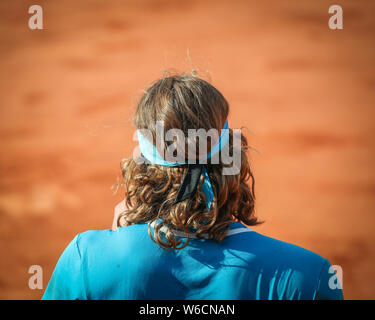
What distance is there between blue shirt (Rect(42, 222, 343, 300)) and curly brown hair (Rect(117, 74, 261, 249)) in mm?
70

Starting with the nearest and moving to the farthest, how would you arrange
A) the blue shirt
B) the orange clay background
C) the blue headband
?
the blue shirt
the blue headband
the orange clay background

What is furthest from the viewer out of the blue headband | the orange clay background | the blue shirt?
the orange clay background

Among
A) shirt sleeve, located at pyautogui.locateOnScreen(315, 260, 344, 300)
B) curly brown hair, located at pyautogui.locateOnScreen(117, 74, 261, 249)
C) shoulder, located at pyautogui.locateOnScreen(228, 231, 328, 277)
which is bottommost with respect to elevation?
shirt sleeve, located at pyautogui.locateOnScreen(315, 260, 344, 300)

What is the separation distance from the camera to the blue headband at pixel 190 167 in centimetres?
158

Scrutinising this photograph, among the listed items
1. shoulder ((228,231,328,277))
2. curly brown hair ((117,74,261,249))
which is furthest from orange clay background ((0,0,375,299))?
shoulder ((228,231,328,277))

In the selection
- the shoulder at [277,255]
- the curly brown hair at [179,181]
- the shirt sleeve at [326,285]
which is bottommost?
the shirt sleeve at [326,285]

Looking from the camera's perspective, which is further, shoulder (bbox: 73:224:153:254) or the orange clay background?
the orange clay background

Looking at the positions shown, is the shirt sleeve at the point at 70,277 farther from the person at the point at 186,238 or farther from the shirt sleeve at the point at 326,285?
the shirt sleeve at the point at 326,285

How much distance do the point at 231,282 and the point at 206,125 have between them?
0.60m

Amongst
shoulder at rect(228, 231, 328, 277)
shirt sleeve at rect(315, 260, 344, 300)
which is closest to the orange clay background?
shoulder at rect(228, 231, 328, 277)

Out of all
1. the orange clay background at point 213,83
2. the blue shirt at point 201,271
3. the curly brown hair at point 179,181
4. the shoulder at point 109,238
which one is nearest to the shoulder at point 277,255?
the blue shirt at point 201,271

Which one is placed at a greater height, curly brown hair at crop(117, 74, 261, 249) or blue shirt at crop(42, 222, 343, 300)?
curly brown hair at crop(117, 74, 261, 249)

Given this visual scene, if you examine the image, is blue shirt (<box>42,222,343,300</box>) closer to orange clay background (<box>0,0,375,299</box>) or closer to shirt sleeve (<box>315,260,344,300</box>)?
shirt sleeve (<box>315,260,344,300</box>)

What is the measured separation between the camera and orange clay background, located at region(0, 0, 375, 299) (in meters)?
6.02
